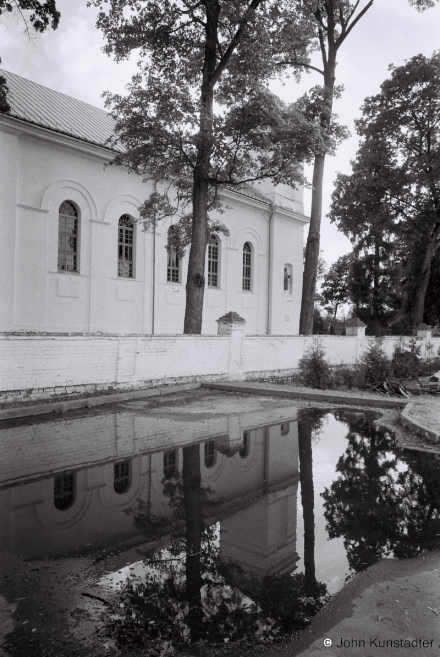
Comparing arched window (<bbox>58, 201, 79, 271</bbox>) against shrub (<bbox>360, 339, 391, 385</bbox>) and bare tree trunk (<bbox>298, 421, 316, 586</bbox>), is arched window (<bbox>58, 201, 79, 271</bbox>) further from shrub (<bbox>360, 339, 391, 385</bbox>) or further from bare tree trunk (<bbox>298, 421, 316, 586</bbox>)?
bare tree trunk (<bbox>298, 421, 316, 586</bbox>)

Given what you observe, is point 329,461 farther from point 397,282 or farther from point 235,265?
point 397,282

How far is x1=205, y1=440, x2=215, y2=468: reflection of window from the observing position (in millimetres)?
6188

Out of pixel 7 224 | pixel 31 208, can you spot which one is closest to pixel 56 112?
pixel 31 208

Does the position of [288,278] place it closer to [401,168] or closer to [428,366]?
[401,168]

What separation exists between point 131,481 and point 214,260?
19163mm

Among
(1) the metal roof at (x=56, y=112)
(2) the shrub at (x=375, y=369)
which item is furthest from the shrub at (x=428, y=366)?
(1) the metal roof at (x=56, y=112)

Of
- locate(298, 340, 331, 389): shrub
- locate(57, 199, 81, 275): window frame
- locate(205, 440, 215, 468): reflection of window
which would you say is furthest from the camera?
locate(57, 199, 81, 275): window frame

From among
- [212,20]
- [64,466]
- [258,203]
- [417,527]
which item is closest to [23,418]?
[64,466]

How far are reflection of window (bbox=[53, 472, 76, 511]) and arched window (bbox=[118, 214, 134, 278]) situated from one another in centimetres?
1446

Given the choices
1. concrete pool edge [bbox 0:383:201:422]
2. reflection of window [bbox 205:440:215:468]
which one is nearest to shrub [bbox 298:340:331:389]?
concrete pool edge [bbox 0:383:201:422]

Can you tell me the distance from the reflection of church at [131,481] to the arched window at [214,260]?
1525 cm

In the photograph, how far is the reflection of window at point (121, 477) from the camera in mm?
5176

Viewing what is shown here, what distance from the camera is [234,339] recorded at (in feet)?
48.2

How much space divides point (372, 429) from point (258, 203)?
19006 mm
